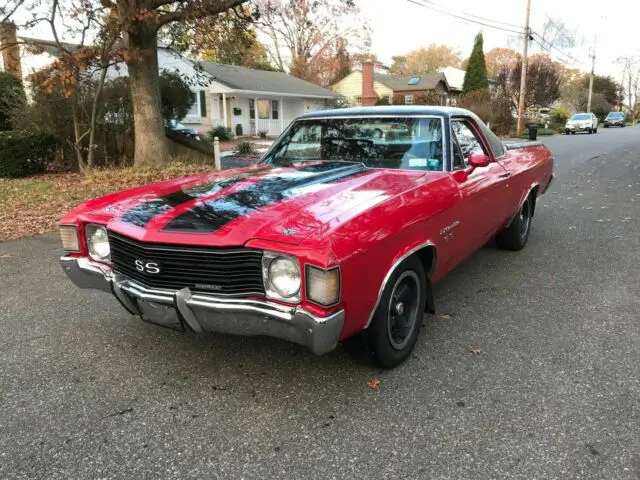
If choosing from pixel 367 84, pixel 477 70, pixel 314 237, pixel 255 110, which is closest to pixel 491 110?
pixel 477 70

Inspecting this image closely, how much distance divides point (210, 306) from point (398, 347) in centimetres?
118

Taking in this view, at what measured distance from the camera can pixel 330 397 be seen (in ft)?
9.31

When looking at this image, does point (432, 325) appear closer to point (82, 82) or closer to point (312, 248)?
point (312, 248)

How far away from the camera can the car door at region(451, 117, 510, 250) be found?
385cm

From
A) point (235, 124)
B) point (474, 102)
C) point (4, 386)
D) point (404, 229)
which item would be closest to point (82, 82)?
point (4, 386)

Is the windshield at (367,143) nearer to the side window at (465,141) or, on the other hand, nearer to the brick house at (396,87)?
the side window at (465,141)

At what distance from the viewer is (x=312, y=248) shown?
2.41m

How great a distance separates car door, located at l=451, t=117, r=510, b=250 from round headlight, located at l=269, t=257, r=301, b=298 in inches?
65.8

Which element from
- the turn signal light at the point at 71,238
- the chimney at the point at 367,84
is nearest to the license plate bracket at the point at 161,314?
the turn signal light at the point at 71,238

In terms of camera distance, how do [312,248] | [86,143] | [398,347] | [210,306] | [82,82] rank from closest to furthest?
[312,248], [210,306], [398,347], [82,82], [86,143]

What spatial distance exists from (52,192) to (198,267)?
28.6 ft

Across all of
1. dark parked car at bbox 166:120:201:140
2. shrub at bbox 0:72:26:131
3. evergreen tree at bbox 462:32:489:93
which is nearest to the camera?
shrub at bbox 0:72:26:131

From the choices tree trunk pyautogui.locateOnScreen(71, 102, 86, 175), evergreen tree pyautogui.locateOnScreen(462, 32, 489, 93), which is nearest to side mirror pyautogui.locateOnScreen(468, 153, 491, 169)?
tree trunk pyautogui.locateOnScreen(71, 102, 86, 175)

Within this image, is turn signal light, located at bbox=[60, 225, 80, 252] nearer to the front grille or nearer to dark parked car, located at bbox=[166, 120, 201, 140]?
the front grille
